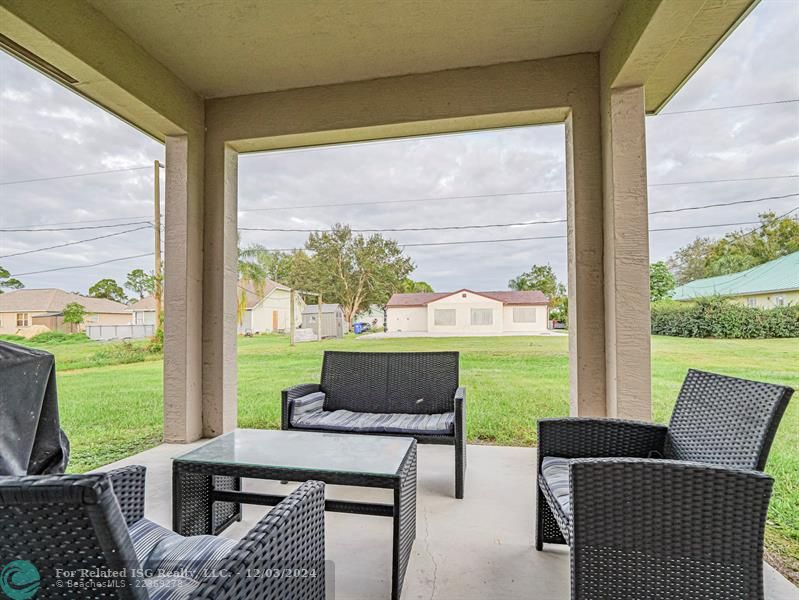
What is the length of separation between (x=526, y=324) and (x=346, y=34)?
292 cm

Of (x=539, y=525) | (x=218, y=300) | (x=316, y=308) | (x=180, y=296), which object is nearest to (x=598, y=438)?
(x=539, y=525)

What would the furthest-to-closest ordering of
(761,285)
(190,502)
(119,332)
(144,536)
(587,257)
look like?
(119,332)
(587,257)
(761,285)
(190,502)
(144,536)

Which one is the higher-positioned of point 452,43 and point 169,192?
point 452,43

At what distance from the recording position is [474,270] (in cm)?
428

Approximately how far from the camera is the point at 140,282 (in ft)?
14.2

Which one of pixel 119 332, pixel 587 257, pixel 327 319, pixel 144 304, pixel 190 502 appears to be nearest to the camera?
pixel 190 502

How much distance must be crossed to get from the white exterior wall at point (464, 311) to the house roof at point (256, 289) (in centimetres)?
156

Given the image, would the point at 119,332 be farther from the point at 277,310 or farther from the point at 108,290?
the point at 277,310

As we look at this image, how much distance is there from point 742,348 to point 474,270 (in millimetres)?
2176

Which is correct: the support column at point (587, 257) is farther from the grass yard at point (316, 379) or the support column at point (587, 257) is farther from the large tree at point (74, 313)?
the large tree at point (74, 313)

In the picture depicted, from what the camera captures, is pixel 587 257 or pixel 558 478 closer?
pixel 558 478

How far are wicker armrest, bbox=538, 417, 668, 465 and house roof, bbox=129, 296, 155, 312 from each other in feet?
12.9

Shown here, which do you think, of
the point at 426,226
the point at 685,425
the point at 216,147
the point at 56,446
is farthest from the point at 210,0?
the point at 685,425

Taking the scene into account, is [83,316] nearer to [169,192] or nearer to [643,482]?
[169,192]
